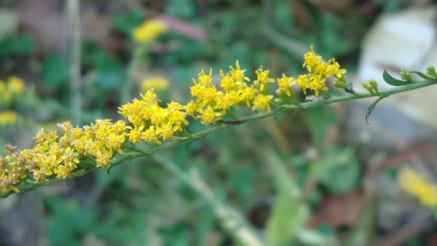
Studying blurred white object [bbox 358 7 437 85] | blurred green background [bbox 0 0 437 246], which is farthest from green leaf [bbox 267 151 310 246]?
blurred white object [bbox 358 7 437 85]

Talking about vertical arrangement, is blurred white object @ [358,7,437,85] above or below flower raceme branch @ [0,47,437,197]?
above

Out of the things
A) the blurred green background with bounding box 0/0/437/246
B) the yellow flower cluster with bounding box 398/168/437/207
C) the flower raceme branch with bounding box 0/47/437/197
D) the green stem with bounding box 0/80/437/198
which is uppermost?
the blurred green background with bounding box 0/0/437/246

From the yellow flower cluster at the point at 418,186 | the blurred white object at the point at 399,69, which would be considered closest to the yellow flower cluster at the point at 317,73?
the yellow flower cluster at the point at 418,186

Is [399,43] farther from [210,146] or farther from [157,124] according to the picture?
[157,124]

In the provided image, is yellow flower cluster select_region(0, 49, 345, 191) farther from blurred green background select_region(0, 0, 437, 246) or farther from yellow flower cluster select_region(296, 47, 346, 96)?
blurred green background select_region(0, 0, 437, 246)

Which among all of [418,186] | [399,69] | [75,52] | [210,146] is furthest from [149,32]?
[418,186]

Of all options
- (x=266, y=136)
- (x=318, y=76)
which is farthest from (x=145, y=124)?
(x=266, y=136)

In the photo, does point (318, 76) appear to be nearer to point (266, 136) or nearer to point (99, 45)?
point (266, 136)
